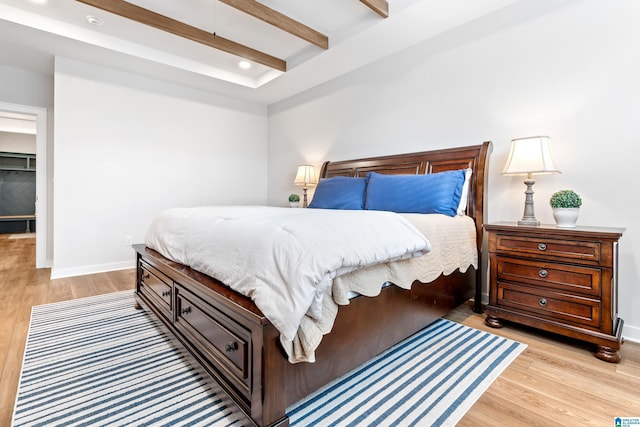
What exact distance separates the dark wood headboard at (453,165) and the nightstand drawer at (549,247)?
1.38 ft


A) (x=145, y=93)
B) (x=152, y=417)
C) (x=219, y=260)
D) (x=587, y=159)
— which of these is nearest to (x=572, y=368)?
(x=587, y=159)

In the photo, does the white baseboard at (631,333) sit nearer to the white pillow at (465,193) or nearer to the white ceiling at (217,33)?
the white pillow at (465,193)

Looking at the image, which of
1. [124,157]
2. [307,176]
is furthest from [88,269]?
[307,176]

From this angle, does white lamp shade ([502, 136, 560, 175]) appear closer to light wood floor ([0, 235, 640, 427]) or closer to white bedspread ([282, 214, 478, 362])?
white bedspread ([282, 214, 478, 362])

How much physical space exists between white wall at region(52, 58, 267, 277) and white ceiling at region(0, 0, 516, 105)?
30cm

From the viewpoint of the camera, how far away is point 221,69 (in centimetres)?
411

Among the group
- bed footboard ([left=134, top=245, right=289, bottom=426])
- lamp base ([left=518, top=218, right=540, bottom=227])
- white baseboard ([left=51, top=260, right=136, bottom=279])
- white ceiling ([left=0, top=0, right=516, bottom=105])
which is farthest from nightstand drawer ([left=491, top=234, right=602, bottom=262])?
white baseboard ([left=51, top=260, right=136, bottom=279])

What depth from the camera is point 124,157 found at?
3893mm

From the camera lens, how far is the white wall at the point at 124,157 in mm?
3512

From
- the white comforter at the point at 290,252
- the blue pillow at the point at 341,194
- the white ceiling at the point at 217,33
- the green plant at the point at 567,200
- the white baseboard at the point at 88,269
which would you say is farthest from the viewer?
the white baseboard at the point at 88,269

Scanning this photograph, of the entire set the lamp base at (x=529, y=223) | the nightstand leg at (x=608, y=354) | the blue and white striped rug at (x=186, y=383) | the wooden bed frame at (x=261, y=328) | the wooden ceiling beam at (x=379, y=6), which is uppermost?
the wooden ceiling beam at (x=379, y=6)

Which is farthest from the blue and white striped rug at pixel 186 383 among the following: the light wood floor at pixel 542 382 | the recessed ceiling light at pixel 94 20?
the recessed ceiling light at pixel 94 20

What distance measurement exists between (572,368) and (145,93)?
4.93 m

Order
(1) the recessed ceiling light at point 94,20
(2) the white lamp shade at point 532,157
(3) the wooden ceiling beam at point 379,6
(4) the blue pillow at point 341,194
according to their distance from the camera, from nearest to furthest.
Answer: (2) the white lamp shade at point 532,157 < (3) the wooden ceiling beam at point 379,6 < (1) the recessed ceiling light at point 94,20 < (4) the blue pillow at point 341,194
